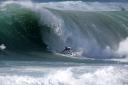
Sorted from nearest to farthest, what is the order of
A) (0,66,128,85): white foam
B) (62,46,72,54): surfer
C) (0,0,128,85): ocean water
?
(0,66,128,85): white foam → (0,0,128,85): ocean water → (62,46,72,54): surfer

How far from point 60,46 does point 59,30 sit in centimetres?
175

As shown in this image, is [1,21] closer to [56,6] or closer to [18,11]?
[18,11]

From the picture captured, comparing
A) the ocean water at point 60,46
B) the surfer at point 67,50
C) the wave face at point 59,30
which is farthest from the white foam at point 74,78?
the surfer at point 67,50

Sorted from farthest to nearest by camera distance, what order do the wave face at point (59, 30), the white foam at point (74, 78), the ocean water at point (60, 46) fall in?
the wave face at point (59, 30) < the ocean water at point (60, 46) < the white foam at point (74, 78)

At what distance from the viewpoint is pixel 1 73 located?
1722cm

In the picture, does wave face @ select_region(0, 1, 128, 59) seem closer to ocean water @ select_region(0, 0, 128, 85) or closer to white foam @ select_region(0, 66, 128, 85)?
ocean water @ select_region(0, 0, 128, 85)

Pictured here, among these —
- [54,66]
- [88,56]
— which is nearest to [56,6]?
[88,56]

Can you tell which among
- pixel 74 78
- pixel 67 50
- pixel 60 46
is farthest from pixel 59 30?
pixel 74 78

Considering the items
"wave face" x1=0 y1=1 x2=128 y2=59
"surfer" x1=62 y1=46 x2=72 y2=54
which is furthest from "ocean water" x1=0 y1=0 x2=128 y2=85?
"surfer" x1=62 y1=46 x2=72 y2=54

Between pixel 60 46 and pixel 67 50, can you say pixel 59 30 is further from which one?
pixel 67 50

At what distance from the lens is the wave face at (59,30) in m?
25.7

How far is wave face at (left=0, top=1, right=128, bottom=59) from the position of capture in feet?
84.4

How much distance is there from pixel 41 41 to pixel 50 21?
2.17m

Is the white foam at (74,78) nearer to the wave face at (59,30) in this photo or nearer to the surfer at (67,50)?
the wave face at (59,30)
